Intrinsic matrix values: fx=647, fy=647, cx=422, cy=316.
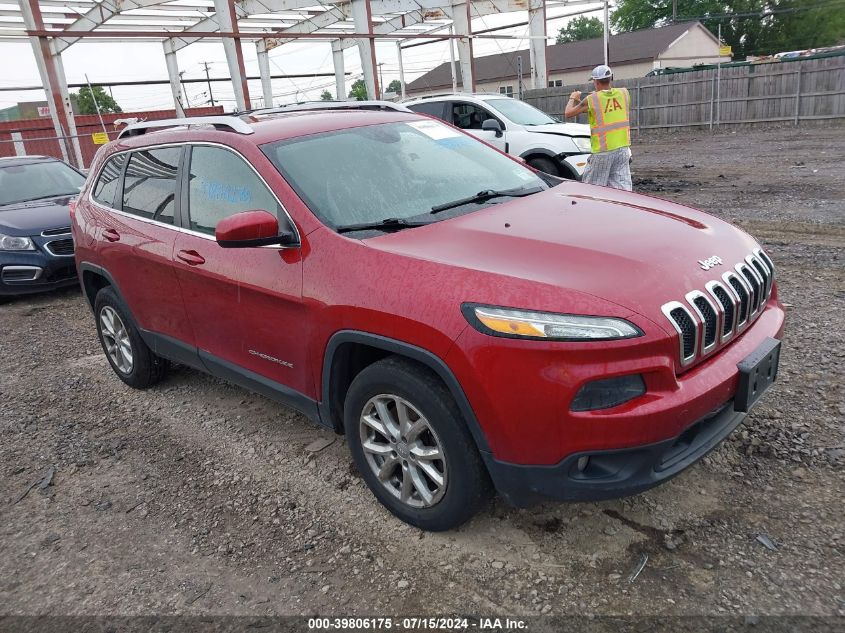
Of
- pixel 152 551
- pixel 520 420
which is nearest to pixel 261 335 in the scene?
pixel 152 551

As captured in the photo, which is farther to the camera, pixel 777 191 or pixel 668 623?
pixel 777 191

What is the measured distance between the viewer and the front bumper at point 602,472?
2361 mm

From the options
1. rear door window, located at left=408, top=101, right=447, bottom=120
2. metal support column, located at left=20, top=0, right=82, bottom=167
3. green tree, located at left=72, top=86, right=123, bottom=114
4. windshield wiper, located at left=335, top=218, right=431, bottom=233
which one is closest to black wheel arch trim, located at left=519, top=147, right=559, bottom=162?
rear door window, located at left=408, top=101, right=447, bottom=120

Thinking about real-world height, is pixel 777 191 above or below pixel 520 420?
below

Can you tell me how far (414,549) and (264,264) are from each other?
1538 mm

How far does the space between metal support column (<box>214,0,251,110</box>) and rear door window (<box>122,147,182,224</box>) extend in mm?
15914

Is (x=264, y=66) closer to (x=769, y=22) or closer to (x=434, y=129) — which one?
(x=434, y=129)

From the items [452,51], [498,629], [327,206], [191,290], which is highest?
[452,51]

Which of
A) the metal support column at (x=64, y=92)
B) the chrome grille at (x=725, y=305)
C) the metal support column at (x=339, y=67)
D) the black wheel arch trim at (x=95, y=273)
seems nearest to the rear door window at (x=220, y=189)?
the black wheel arch trim at (x=95, y=273)

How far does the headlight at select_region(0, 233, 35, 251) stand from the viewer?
751 centimetres

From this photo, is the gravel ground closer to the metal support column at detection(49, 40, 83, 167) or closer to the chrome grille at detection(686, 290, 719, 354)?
the chrome grille at detection(686, 290, 719, 354)

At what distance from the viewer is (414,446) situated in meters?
2.78

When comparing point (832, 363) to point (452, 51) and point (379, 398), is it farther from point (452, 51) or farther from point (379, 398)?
point (452, 51)

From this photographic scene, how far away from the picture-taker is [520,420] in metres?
2.37
